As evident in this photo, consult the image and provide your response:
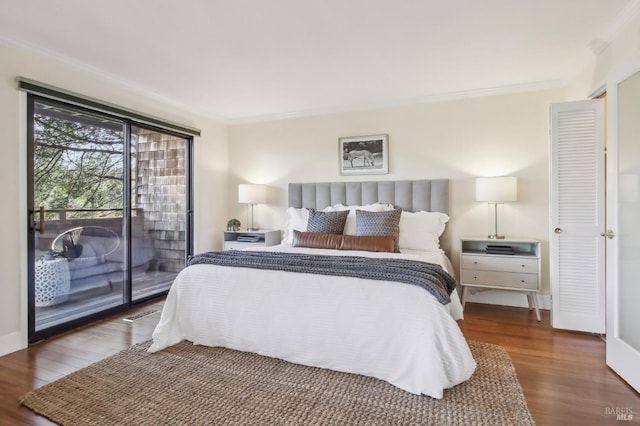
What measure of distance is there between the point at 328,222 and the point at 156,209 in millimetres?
2125

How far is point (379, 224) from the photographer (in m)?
3.51

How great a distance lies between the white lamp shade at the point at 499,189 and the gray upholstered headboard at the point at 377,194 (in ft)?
1.62

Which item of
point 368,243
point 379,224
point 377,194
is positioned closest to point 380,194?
point 377,194

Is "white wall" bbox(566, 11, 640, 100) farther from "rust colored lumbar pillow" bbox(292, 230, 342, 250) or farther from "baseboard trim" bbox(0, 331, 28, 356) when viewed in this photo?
"baseboard trim" bbox(0, 331, 28, 356)

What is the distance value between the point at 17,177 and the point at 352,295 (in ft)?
9.15

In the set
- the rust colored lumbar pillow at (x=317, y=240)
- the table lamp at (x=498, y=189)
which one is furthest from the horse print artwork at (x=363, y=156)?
the table lamp at (x=498, y=189)

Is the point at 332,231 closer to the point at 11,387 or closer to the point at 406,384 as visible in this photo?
the point at 406,384

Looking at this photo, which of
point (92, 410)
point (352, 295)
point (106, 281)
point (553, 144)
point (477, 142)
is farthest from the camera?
point (477, 142)

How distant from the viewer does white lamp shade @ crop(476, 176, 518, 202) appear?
340 cm

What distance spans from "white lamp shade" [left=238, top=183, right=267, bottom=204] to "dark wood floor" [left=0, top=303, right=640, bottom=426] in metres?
1.84

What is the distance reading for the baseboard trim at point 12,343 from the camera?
8.37 ft

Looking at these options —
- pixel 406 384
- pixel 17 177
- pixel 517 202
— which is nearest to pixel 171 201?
pixel 17 177

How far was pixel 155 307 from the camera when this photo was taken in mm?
→ 3758

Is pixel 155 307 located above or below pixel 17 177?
below
